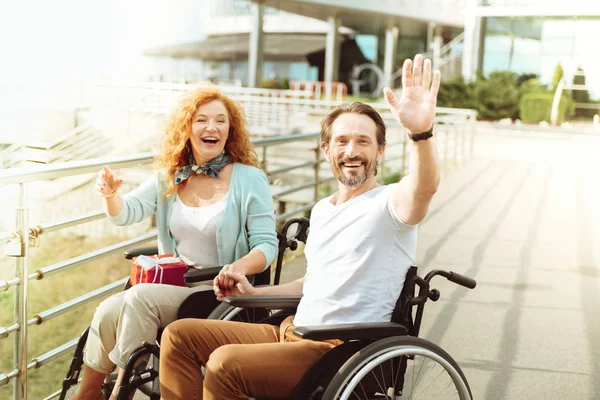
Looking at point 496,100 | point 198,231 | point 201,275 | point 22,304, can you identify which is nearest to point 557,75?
point 496,100

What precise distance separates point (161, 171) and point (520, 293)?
3377mm

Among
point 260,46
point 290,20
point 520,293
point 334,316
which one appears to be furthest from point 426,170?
point 290,20

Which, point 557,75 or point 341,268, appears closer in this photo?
point 341,268

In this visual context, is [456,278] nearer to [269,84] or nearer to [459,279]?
[459,279]

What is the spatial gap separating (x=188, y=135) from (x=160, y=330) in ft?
3.13

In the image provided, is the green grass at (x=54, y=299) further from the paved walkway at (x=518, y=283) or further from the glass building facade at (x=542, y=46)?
the glass building facade at (x=542, y=46)

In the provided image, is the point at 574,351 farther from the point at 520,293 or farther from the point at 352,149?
the point at 352,149

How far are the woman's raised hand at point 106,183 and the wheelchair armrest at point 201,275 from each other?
0.53 meters

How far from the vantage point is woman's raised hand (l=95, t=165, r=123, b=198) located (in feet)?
11.4

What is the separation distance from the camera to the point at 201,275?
10.8ft

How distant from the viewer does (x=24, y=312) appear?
11.2ft

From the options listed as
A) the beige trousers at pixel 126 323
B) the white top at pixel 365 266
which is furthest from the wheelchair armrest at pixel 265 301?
the beige trousers at pixel 126 323

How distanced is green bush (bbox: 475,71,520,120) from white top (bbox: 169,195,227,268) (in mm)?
27549

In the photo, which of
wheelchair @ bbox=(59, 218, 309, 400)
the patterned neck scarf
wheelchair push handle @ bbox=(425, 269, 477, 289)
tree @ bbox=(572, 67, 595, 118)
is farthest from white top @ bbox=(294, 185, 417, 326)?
tree @ bbox=(572, 67, 595, 118)
